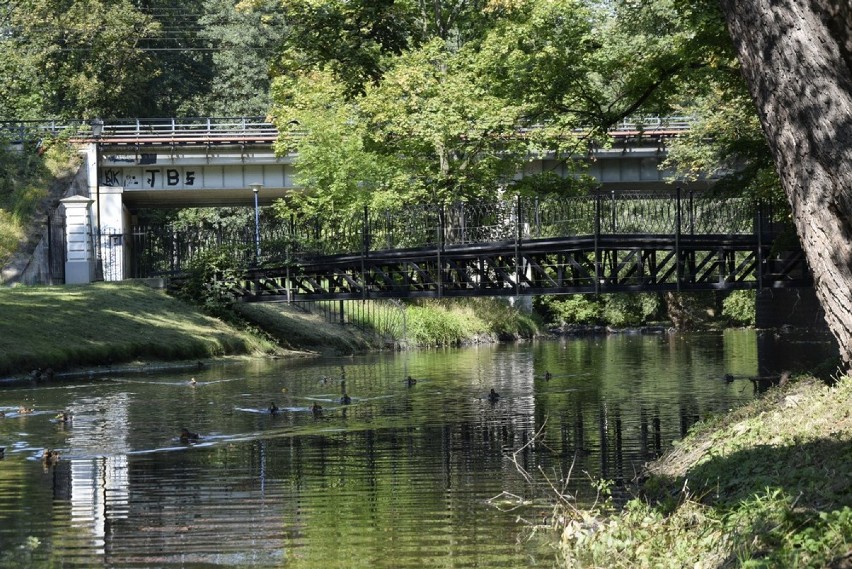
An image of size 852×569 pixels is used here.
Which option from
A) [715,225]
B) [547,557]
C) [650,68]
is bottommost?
[547,557]

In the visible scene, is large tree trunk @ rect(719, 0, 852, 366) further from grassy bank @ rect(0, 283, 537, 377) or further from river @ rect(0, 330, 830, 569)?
grassy bank @ rect(0, 283, 537, 377)

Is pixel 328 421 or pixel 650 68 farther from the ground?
pixel 650 68

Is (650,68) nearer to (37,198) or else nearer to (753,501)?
(753,501)

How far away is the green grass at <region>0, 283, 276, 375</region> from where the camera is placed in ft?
114

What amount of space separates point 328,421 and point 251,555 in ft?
37.7

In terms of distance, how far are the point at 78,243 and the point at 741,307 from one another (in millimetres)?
34706

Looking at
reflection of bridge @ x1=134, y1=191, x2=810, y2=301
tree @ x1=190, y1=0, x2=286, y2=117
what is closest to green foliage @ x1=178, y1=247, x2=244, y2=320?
reflection of bridge @ x1=134, y1=191, x2=810, y2=301

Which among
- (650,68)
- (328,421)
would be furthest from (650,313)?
(328,421)

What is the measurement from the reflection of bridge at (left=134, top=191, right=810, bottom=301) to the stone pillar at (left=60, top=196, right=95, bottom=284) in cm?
1038

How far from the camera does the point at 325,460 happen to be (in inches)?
690

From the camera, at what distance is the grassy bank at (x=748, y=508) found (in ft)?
30.5

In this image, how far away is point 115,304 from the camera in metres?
41.8

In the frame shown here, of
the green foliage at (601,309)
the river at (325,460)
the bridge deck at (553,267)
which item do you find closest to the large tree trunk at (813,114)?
the river at (325,460)

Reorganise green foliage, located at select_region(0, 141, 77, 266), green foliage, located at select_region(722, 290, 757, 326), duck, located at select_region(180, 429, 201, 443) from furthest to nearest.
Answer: green foliage, located at select_region(722, 290, 757, 326) → green foliage, located at select_region(0, 141, 77, 266) → duck, located at select_region(180, 429, 201, 443)
